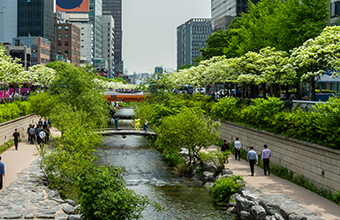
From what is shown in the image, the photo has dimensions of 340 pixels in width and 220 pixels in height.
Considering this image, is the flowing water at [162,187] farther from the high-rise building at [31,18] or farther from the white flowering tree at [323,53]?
the high-rise building at [31,18]

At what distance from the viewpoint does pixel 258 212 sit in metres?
18.0

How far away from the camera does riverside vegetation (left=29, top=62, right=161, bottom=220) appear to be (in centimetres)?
1314

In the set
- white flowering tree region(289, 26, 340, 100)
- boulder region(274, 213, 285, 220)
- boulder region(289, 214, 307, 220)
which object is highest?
white flowering tree region(289, 26, 340, 100)

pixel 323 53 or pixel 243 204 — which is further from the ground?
pixel 323 53

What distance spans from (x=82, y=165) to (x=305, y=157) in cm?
1307

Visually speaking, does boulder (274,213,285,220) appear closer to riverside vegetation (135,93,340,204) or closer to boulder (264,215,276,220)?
boulder (264,215,276,220)

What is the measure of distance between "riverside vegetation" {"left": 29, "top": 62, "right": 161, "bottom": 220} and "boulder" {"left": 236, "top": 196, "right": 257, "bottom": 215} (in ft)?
17.3

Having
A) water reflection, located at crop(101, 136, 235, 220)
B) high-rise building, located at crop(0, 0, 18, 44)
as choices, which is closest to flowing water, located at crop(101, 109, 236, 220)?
water reflection, located at crop(101, 136, 235, 220)

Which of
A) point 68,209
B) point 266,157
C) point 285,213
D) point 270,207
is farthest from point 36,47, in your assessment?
point 285,213

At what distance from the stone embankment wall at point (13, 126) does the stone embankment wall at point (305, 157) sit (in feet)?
76.3

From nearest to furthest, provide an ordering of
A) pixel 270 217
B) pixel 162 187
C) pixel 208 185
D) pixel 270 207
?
1. pixel 270 217
2. pixel 270 207
3. pixel 208 185
4. pixel 162 187

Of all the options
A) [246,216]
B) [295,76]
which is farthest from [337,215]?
[295,76]

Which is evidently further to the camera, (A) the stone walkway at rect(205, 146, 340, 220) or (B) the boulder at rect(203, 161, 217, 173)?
(B) the boulder at rect(203, 161, 217, 173)

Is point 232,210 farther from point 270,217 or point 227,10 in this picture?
point 227,10
